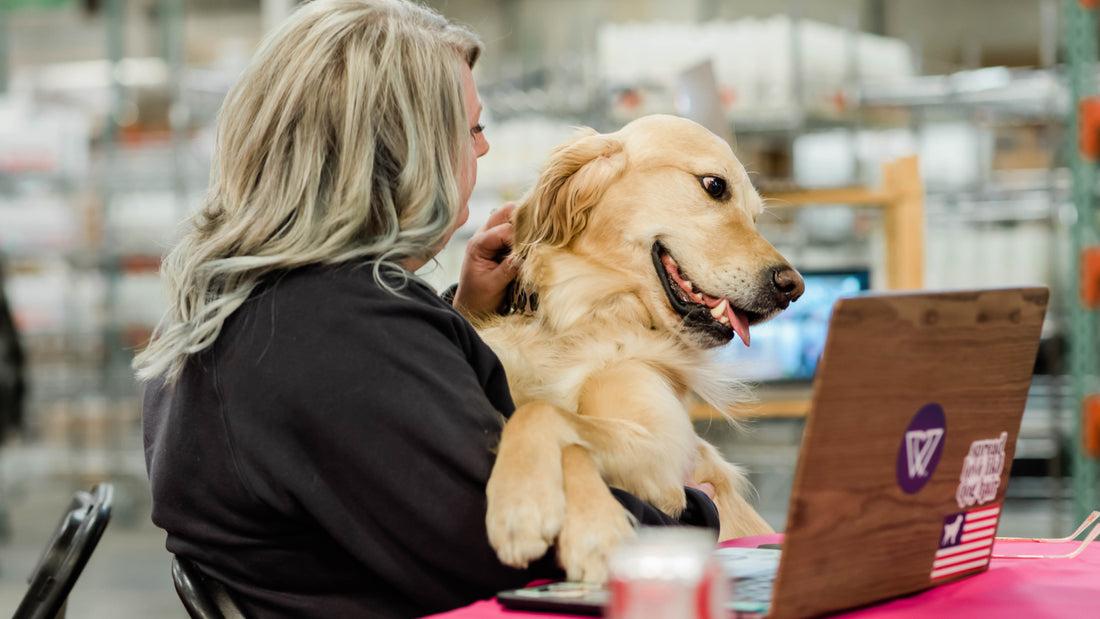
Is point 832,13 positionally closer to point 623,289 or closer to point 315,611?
point 623,289

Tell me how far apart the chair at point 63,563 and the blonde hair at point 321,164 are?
0.27m

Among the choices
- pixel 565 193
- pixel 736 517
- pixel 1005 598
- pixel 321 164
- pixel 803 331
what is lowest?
pixel 803 331

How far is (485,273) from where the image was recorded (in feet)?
6.05

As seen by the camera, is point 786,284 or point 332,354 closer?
point 332,354

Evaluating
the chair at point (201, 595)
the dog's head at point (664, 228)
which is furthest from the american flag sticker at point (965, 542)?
the chair at point (201, 595)

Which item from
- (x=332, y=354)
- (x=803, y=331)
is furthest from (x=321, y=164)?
(x=803, y=331)

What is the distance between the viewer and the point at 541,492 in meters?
1.08

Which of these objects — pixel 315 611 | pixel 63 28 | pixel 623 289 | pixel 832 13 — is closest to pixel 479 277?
pixel 623 289

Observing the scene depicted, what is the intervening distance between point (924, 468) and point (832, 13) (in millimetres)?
8870

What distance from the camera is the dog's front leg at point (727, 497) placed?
5.48 feet

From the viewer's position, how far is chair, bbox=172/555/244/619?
1.22 meters

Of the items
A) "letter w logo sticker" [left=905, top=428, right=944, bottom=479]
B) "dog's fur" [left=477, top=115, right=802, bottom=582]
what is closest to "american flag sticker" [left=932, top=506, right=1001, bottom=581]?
"letter w logo sticker" [left=905, top=428, right=944, bottom=479]

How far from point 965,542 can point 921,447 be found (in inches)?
7.8

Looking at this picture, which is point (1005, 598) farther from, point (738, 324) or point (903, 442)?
point (738, 324)
